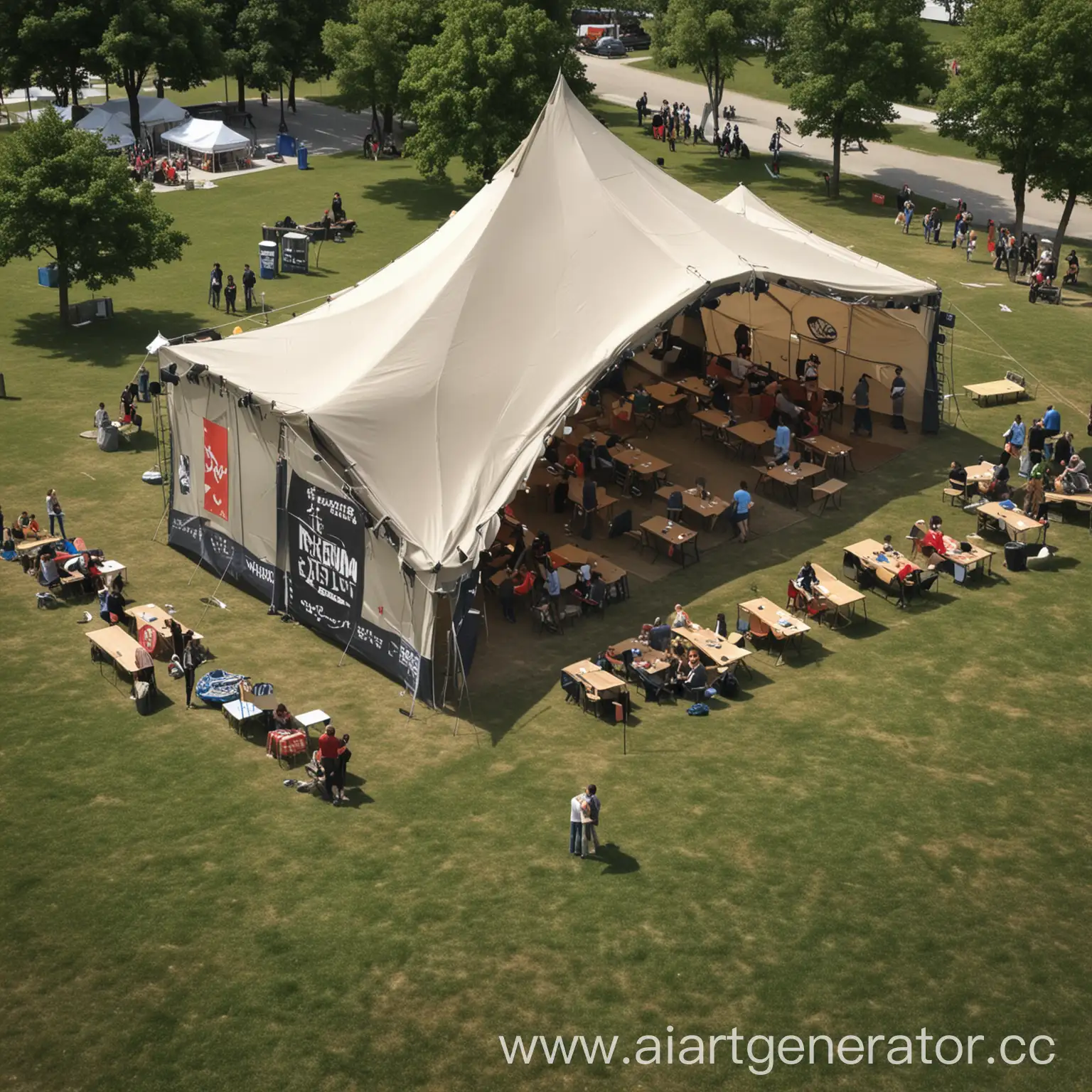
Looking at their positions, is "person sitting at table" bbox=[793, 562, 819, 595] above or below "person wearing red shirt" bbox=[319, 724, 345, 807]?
above

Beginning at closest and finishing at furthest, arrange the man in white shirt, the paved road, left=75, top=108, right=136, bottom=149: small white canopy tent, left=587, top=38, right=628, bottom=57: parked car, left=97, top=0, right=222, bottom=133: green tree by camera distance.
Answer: the man in white shirt, the paved road, left=97, top=0, right=222, bottom=133: green tree, left=75, top=108, right=136, bottom=149: small white canopy tent, left=587, top=38, right=628, bottom=57: parked car

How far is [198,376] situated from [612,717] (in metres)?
11.3

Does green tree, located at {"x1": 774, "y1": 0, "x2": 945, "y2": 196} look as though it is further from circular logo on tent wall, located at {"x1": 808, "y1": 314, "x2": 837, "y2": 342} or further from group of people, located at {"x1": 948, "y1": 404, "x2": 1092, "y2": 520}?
group of people, located at {"x1": 948, "y1": 404, "x2": 1092, "y2": 520}

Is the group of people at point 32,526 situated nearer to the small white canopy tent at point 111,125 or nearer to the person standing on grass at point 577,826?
the person standing on grass at point 577,826

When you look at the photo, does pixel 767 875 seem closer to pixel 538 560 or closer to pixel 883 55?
pixel 538 560

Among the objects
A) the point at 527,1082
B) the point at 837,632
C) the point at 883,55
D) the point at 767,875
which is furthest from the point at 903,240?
the point at 527,1082

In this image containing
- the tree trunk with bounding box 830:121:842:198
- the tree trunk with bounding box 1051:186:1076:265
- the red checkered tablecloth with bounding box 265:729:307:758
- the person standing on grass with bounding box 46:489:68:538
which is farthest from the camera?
the tree trunk with bounding box 830:121:842:198

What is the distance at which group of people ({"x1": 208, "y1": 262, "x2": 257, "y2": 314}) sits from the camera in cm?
4447

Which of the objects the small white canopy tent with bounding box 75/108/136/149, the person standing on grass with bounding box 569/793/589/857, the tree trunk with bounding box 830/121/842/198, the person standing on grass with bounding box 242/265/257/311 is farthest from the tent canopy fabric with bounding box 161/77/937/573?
the small white canopy tent with bounding box 75/108/136/149

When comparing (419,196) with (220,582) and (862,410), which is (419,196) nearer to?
Result: (862,410)

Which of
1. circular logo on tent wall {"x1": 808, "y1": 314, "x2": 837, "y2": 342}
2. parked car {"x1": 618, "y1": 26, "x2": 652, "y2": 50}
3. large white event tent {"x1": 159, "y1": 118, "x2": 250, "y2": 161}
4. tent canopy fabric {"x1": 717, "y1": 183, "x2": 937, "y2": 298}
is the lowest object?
circular logo on tent wall {"x1": 808, "y1": 314, "x2": 837, "y2": 342}

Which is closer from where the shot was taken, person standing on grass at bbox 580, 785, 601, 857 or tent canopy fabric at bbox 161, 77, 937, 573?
person standing on grass at bbox 580, 785, 601, 857

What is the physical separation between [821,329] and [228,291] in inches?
766

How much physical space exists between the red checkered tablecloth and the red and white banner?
284 inches
